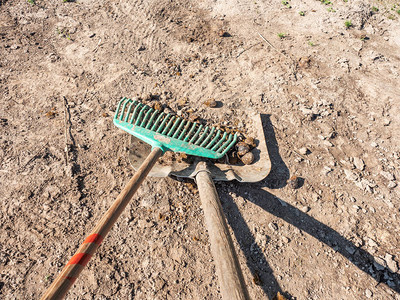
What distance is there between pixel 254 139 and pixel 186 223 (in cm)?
114

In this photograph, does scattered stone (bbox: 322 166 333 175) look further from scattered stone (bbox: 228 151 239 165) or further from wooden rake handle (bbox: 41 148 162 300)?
wooden rake handle (bbox: 41 148 162 300)

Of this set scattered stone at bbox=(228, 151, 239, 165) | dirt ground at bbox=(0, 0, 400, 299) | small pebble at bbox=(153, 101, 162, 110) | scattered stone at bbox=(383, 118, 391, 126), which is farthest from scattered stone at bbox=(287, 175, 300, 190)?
small pebble at bbox=(153, 101, 162, 110)

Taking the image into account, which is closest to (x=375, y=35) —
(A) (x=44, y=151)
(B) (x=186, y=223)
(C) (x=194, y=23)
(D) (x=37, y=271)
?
(C) (x=194, y=23)

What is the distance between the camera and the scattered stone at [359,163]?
8.64 ft

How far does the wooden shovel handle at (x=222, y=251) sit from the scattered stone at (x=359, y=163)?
1.64 meters

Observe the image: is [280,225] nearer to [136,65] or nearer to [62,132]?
[62,132]

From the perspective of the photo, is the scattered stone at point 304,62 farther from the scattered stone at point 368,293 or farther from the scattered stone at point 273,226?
the scattered stone at point 368,293

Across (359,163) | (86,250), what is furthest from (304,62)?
(86,250)

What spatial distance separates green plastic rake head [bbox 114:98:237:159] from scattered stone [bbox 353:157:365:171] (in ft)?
4.36

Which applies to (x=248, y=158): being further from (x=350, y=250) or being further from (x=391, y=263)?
(x=391, y=263)

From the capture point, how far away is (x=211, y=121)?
2.92m

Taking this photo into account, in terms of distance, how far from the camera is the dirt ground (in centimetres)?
207

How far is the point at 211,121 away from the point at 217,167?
670 mm

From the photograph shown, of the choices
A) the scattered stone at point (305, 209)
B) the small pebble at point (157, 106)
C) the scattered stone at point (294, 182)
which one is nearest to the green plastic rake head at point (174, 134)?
the small pebble at point (157, 106)
